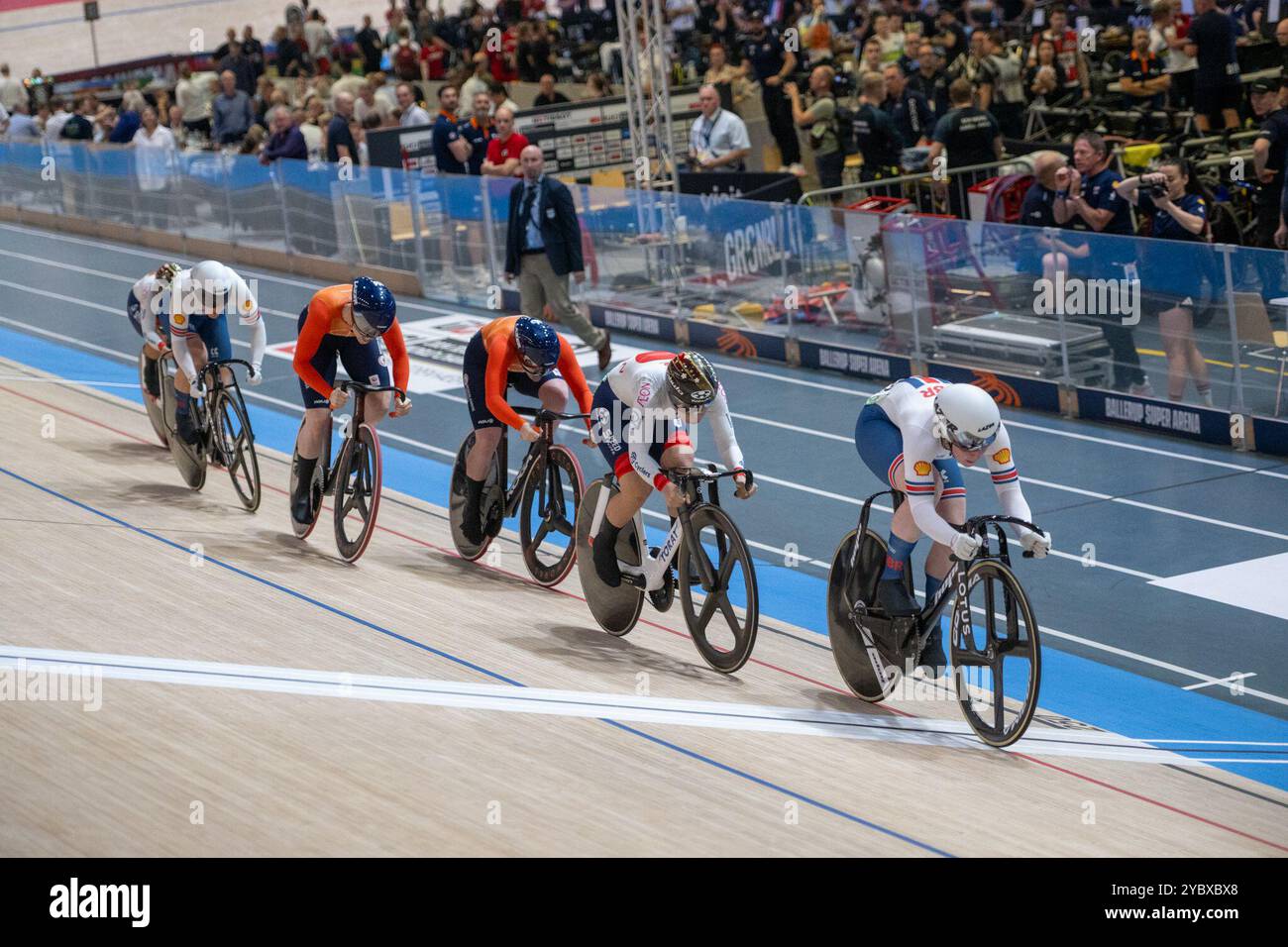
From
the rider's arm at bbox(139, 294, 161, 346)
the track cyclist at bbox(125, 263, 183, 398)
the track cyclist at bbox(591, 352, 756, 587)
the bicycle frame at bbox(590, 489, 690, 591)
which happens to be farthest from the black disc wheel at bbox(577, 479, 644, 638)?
the rider's arm at bbox(139, 294, 161, 346)

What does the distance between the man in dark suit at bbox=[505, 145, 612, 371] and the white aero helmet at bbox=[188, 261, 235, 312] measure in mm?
4243

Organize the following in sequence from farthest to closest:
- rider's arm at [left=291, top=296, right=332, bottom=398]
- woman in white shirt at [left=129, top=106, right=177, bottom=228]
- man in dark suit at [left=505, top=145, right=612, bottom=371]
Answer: woman in white shirt at [left=129, top=106, right=177, bottom=228], man in dark suit at [left=505, top=145, right=612, bottom=371], rider's arm at [left=291, top=296, right=332, bottom=398]

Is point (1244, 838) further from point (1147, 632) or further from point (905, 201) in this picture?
point (905, 201)

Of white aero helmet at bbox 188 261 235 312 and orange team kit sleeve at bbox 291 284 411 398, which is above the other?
white aero helmet at bbox 188 261 235 312

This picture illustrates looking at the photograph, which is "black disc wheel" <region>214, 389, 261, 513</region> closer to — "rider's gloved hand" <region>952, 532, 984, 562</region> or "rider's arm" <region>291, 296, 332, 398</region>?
"rider's arm" <region>291, 296, 332, 398</region>

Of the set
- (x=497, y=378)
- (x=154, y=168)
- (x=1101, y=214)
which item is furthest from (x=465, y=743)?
(x=154, y=168)

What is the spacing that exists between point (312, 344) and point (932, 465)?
11.4 feet

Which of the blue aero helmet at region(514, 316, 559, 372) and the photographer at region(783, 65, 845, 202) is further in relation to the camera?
the photographer at region(783, 65, 845, 202)

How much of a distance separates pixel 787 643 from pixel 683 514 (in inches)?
48.9

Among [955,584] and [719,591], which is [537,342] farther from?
[955,584]

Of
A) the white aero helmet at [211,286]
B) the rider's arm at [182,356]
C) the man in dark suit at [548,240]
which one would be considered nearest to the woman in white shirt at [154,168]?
the man in dark suit at [548,240]

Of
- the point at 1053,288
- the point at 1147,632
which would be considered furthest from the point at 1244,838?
the point at 1053,288

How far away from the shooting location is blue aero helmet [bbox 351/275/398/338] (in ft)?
24.8
